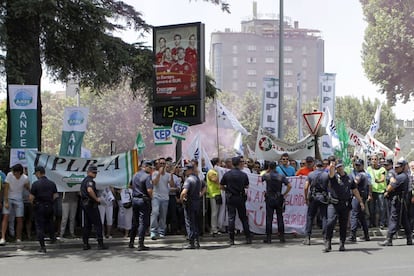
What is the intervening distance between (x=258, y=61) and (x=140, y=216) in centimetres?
14269

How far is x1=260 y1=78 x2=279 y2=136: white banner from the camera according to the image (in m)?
24.2

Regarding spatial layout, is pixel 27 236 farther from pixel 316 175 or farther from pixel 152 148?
pixel 152 148

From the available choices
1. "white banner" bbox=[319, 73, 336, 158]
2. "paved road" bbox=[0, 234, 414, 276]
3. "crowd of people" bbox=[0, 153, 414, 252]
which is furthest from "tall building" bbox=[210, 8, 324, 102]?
"paved road" bbox=[0, 234, 414, 276]

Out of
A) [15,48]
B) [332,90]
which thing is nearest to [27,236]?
[15,48]

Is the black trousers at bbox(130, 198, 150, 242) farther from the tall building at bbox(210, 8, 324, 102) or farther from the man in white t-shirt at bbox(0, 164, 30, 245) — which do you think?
the tall building at bbox(210, 8, 324, 102)

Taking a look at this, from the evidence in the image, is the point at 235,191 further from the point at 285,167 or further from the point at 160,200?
the point at 285,167

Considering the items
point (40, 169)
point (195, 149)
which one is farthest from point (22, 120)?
point (195, 149)

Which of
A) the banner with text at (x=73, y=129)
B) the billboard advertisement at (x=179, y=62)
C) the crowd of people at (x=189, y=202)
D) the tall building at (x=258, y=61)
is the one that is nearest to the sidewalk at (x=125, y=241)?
the crowd of people at (x=189, y=202)

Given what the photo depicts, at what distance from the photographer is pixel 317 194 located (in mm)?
13109

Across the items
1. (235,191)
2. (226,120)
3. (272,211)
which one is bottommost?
(272,211)

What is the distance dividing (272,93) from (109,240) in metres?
Result: 12.4

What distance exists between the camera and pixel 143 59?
19359 mm

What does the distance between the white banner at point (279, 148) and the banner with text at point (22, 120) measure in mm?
6297

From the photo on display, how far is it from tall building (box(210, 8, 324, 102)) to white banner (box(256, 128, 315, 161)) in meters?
130
